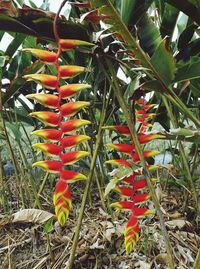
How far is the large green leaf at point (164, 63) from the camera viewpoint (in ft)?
1.81

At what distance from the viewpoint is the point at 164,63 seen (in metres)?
0.57

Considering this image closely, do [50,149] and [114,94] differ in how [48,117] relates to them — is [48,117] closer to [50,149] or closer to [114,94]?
[50,149]

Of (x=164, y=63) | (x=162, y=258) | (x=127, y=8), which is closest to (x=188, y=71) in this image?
(x=164, y=63)

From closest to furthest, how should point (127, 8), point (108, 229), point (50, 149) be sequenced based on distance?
point (50, 149), point (127, 8), point (108, 229)

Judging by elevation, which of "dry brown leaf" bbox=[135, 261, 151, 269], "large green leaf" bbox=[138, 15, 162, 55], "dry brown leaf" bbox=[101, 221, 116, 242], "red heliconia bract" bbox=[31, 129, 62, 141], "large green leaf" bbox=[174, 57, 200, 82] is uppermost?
"large green leaf" bbox=[138, 15, 162, 55]

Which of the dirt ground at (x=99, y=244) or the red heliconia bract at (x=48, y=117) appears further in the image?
the dirt ground at (x=99, y=244)

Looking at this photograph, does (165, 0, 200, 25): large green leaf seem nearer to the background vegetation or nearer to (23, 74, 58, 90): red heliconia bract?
the background vegetation

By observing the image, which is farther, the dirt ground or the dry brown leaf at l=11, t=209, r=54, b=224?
the dirt ground

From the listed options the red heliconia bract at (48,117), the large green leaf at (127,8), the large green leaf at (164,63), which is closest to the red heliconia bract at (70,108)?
the red heliconia bract at (48,117)

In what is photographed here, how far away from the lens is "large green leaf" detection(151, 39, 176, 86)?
0.55 metres

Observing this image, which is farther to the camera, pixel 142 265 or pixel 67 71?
pixel 142 265

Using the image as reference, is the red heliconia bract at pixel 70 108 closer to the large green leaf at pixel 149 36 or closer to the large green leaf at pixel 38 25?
the large green leaf at pixel 38 25

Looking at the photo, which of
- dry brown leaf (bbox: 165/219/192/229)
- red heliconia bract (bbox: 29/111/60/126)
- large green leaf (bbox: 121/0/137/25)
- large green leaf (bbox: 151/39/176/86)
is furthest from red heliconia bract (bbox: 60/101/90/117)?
dry brown leaf (bbox: 165/219/192/229)

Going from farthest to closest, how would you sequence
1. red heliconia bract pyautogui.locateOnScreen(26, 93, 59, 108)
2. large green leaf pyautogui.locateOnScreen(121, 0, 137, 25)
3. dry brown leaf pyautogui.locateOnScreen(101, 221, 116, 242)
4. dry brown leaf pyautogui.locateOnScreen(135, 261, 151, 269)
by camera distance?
dry brown leaf pyautogui.locateOnScreen(101, 221, 116, 242)
dry brown leaf pyautogui.locateOnScreen(135, 261, 151, 269)
large green leaf pyautogui.locateOnScreen(121, 0, 137, 25)
red heliconia bract pyautogui.locateOnScreen(26, 93, 59, 108)
